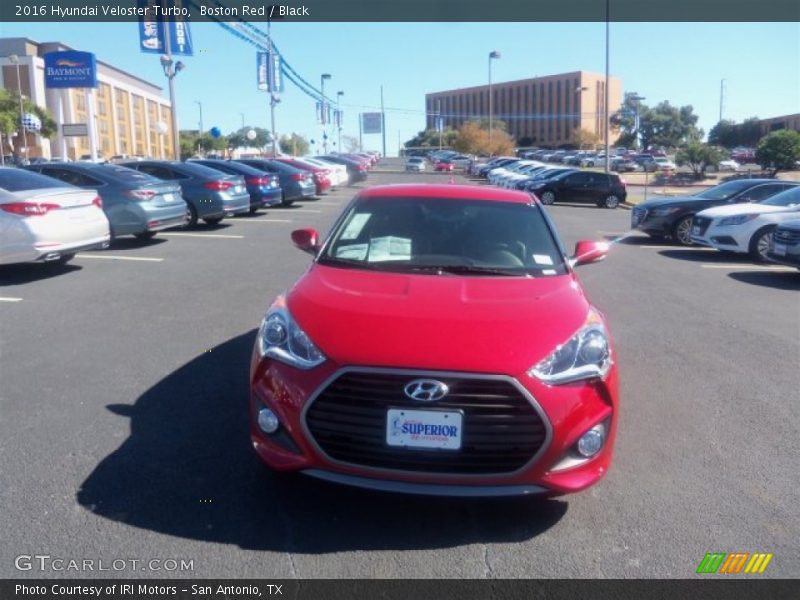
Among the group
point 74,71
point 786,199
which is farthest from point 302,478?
point 74,71

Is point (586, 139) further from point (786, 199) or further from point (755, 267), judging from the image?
point (755, 267)

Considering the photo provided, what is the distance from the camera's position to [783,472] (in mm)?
4246

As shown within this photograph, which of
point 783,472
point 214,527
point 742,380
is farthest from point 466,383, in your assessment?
point 742,380

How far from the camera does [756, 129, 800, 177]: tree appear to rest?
35281 millimetres

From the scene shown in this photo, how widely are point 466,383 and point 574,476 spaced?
702mm

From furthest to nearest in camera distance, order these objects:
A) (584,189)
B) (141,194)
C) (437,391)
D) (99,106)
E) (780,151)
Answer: (99,106)
(780,151)
(584,189)
(141,194)
(437,391)

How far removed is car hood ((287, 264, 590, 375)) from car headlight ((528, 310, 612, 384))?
0.15 ft

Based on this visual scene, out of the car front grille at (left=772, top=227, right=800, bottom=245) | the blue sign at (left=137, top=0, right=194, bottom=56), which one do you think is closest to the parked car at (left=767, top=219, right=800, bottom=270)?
the car front grille at (left=772, top=227, right=800, bottom=245)

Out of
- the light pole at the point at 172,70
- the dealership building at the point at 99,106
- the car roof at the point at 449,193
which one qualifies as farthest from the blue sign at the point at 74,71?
the car roof at the point at 449,193

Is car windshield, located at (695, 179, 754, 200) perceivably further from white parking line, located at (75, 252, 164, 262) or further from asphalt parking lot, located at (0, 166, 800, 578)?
white parking line, located at (75, 252, 164, 262)

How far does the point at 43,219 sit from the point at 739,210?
435 inches

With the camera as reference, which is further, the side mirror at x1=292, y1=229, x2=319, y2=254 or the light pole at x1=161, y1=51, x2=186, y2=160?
the light pole at x1=161, y1=51, x2=186, y2=160

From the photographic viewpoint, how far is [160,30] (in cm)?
2802

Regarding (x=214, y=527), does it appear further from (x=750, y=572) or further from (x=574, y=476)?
(x=750, y=572)
